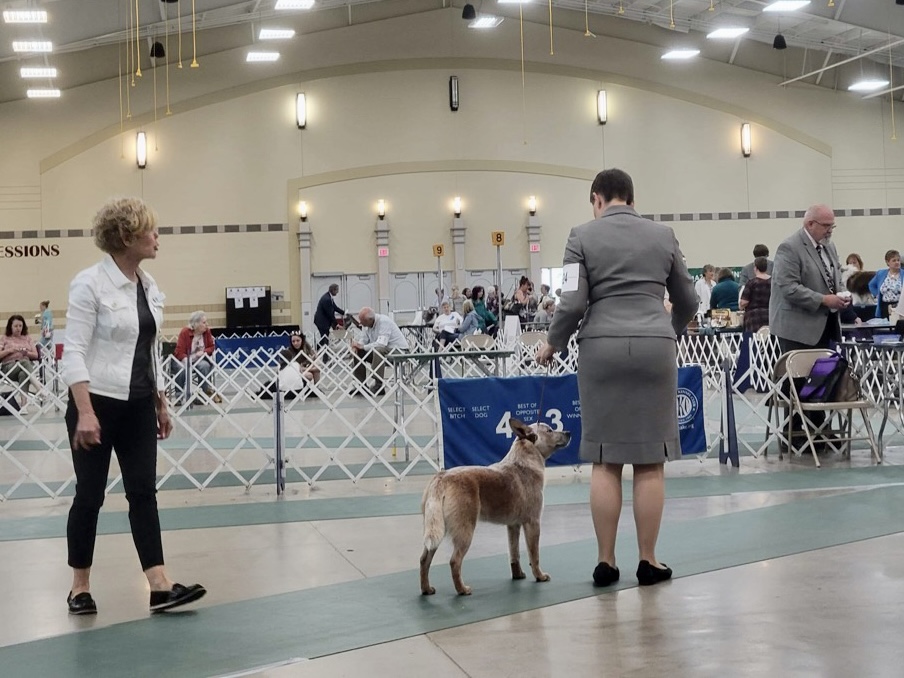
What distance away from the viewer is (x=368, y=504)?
5262 millimetres

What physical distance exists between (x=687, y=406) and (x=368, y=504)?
1996 mm

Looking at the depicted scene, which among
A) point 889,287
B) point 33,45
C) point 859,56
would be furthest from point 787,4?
point 33,45

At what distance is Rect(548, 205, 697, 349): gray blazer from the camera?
→ 10.8ft

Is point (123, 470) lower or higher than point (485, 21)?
lower

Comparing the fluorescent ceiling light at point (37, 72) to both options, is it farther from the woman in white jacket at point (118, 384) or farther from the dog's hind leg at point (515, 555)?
the dog's hind leg at point (515, 555)

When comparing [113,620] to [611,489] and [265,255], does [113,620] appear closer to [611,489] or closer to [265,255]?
[611,489]

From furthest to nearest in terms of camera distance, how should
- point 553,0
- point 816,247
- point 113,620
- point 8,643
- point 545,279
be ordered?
point 545,279 < point 553,0 < point 816,247 < point 113,620 < point 8,643

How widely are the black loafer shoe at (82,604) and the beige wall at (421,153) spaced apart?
16.2 m

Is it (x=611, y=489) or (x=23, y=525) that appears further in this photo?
(x=23, y=525)

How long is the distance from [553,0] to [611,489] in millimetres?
16669

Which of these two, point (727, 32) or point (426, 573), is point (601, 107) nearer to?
point (727, 32)

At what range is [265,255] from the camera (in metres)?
19.4

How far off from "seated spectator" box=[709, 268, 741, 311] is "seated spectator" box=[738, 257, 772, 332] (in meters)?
1.97

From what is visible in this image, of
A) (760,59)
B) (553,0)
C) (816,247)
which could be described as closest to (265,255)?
(553,0)
